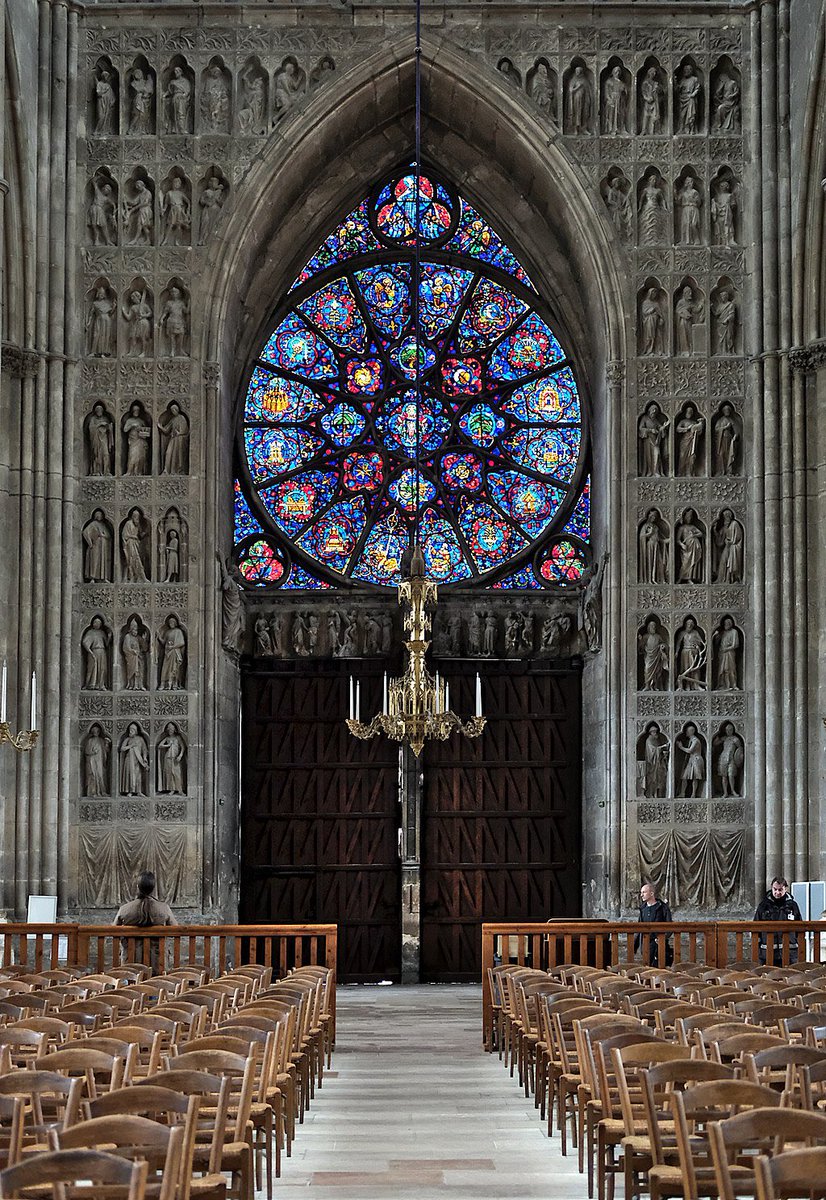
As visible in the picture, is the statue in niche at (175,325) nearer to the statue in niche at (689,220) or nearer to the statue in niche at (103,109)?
the statue in niche at (103,109)

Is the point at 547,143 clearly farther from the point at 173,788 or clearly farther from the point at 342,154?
the point at 173,788

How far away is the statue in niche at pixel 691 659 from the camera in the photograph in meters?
23.6

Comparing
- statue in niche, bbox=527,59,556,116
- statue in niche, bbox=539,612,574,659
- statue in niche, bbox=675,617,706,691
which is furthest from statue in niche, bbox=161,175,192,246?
statue in niche, bbox=675,617,706,691

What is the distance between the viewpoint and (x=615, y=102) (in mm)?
24438

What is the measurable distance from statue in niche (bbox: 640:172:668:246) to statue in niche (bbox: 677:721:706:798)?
6.63m

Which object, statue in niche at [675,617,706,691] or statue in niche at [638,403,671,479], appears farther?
statue in niche at [638,403,671,479]

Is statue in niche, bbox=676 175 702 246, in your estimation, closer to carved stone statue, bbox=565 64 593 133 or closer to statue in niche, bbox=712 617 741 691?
carved stone statue, bbox=565 64 593 133

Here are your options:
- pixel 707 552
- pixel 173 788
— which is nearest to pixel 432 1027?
pixel 173 788

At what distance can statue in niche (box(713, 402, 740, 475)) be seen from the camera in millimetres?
24000

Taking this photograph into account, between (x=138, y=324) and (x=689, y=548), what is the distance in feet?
26.3

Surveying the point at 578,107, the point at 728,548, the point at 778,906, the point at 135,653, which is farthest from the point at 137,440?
the point at 778,906

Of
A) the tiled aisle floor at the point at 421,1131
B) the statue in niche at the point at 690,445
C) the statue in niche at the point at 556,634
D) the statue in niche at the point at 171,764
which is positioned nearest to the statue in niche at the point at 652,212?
the statue in niche at the point at 690,445

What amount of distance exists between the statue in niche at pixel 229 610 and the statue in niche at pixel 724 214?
808 cm

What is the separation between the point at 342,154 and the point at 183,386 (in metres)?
4.62
